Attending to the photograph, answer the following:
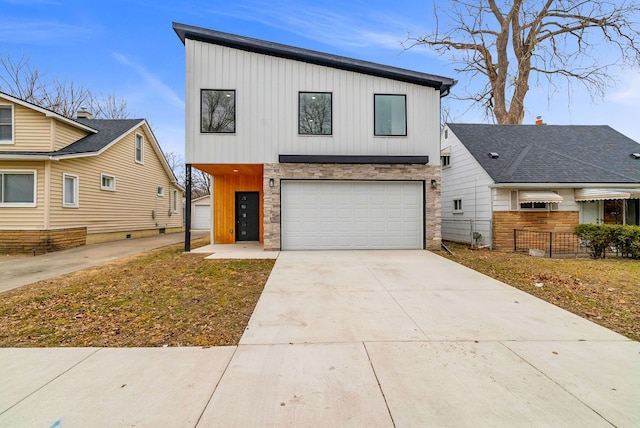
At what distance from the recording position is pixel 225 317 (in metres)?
4.19

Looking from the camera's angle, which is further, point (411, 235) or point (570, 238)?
point (570, 238)

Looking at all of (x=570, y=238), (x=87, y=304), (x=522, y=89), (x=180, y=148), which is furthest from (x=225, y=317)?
(x=180, y=148)

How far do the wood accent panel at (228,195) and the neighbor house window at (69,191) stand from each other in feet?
17.7

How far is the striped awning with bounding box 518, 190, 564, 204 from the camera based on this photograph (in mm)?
10742

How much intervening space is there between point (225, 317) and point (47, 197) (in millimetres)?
10765

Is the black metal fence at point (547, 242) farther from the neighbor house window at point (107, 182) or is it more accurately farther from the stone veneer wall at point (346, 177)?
the neighbor house window at point (107, 182)

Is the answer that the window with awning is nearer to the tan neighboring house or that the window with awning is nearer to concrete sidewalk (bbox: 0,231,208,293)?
concrete sidewalk (bbox: 0,231,208,293)

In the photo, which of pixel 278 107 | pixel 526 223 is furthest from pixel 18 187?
pixel 526 223

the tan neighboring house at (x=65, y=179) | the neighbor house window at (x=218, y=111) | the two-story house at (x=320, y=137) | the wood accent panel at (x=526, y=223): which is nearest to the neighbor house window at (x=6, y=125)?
the tan neighboring house at (x=65, y=179)

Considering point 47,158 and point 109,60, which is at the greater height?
point 109,60

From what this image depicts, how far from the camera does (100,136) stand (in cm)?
1387

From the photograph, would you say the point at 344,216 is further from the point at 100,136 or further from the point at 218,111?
the point at 100,136

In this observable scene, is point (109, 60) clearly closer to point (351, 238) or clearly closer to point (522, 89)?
point (351, 238)

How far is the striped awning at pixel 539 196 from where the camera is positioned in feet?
35.2
